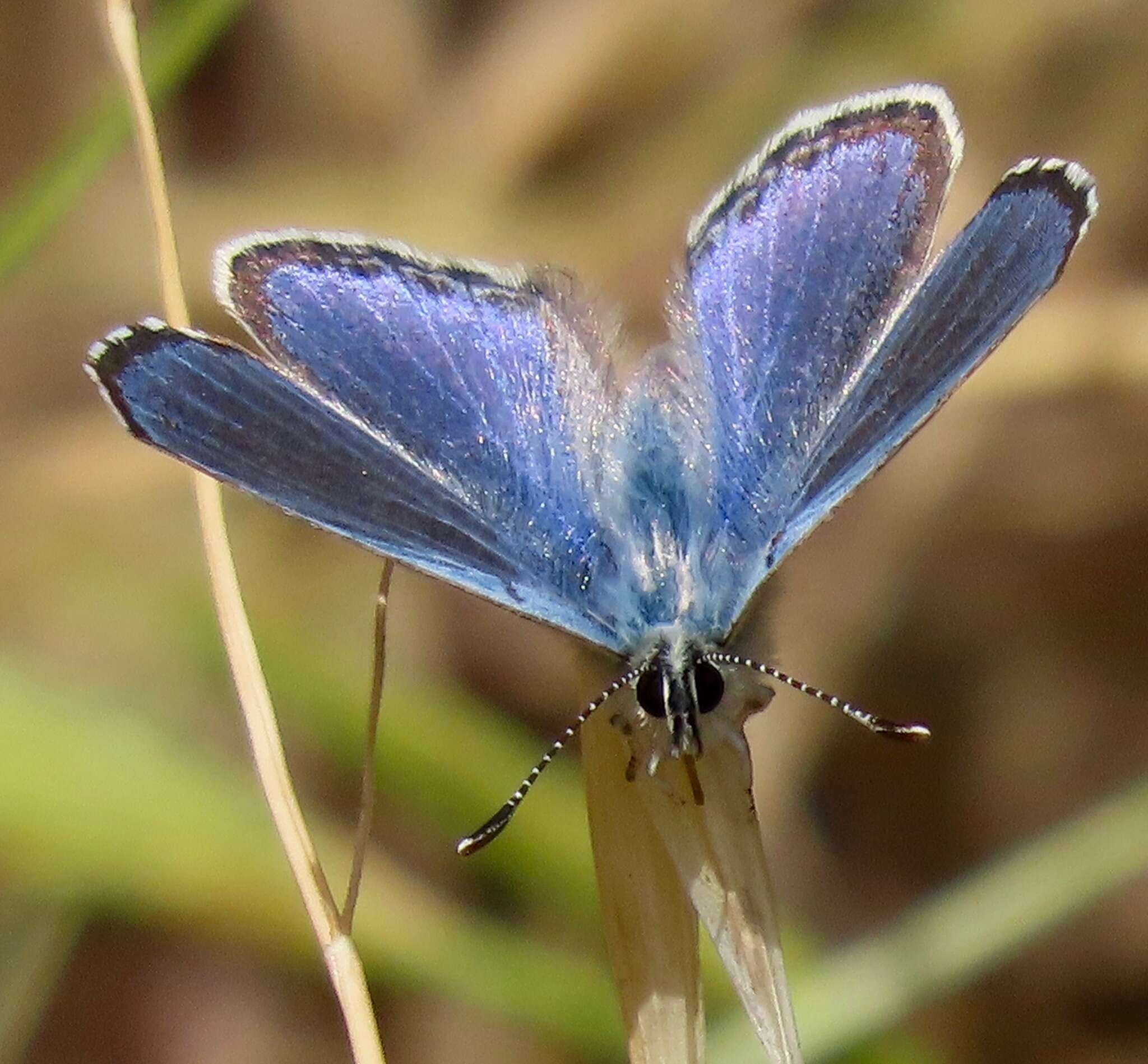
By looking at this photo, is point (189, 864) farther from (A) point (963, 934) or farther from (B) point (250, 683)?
(A) point (963, 934)

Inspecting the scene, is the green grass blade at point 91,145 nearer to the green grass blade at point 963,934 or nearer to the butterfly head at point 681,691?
the butterfly head at point 681,691

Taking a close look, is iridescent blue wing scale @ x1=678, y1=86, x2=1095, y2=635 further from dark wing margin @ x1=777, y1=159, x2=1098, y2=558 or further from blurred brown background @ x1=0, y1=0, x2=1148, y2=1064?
blurred brown background @ x1=0, y1=0, x2=1148, y2=1064

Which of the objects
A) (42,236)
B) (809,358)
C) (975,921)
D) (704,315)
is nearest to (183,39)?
(42,236)

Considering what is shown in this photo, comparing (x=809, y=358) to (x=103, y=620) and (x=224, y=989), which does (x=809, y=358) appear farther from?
(x=224, y=989)

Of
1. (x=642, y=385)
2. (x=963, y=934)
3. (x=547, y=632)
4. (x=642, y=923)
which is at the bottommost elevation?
(x=642, y=923)

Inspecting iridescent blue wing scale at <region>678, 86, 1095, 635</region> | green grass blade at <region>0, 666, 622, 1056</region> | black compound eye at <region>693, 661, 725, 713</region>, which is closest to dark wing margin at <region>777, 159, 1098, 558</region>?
iridescent blue wing scale at <region>678, 86, 1095, 635</region>

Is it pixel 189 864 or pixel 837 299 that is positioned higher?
pixel 837 299

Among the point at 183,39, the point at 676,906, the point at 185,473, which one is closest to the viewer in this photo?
the point at 676,906

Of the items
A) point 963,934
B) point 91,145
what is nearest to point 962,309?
point 963,934
